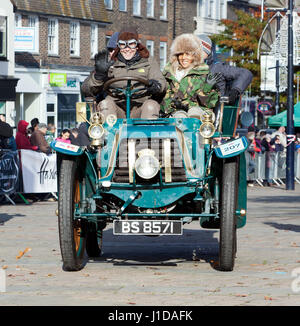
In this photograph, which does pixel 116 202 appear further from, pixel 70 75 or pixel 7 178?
pixel 70 75

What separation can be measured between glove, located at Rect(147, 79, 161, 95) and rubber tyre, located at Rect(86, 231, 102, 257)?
1.66m

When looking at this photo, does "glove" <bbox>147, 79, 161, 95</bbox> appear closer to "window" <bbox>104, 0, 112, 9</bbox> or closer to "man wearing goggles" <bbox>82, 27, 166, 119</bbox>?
"man wearing goggles" <bbox>82, 27, 166, 119</bbox>

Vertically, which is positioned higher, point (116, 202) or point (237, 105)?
point (237, 105)

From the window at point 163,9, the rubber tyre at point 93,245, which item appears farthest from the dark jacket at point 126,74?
the window at point 163,9

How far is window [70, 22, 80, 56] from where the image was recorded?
1999 inches

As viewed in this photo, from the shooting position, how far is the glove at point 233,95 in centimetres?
1155

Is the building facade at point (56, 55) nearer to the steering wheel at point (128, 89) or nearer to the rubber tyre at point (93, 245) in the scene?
the rubber tyre at point (93, 245)

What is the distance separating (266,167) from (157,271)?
65.8 ft

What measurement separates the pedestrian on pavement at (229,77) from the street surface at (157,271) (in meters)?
1.84

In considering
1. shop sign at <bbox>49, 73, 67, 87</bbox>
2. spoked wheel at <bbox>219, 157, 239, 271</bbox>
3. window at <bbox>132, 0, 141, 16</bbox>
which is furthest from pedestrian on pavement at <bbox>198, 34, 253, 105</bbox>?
window at <bbox>132, 0, 141, 16</bbox>

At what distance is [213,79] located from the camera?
1133cm
